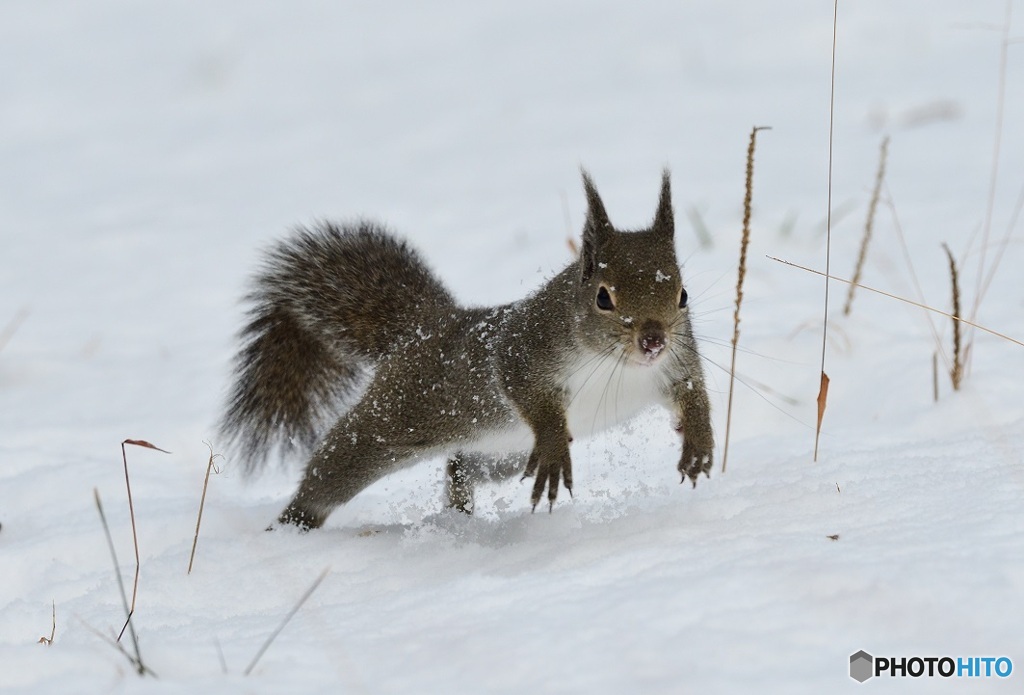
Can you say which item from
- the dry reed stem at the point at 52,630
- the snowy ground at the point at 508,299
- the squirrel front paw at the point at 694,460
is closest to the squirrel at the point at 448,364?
the squirrel front paw at the point at 694,460

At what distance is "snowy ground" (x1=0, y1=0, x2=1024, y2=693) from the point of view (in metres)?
1.78

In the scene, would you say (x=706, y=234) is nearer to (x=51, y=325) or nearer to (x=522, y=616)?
(x=51, y=325)

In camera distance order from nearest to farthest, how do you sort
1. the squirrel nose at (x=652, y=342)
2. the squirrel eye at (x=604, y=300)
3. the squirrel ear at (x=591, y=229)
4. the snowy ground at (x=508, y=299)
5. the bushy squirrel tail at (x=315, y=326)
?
1. the snowy ground at (x=508, y=299)
2. the squirrel nose at (x=652, y=342)
3. the squirrel eye at (x=604, y=300)
4. the squirrel ear at (x=591, y=229)
5. the bushy squirrel tail at (x=315, y=326)

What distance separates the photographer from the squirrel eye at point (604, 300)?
8.95 feet

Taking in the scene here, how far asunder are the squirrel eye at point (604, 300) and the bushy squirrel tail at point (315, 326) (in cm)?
77

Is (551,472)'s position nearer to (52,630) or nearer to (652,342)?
(652,342)

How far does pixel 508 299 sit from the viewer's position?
4.99 m

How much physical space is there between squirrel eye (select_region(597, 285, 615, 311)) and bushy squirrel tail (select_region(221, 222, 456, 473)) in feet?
2.51

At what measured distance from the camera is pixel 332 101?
8359 mm

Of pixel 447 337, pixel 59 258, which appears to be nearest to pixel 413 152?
pixel 59 258

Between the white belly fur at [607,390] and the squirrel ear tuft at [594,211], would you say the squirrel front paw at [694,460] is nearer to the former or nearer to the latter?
the white belly fur at [607,390]

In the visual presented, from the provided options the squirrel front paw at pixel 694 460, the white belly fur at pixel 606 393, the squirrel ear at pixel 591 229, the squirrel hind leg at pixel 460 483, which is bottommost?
the squirrel hind leg at pixel 460 483

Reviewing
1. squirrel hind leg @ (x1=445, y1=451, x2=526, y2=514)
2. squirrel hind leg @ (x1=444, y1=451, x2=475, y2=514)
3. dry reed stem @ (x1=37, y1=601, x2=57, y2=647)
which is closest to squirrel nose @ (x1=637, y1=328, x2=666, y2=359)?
squirrel hind leg @ (x1=445, y1=451, x2=526, y2=514)

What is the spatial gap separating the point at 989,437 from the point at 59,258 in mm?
4718
